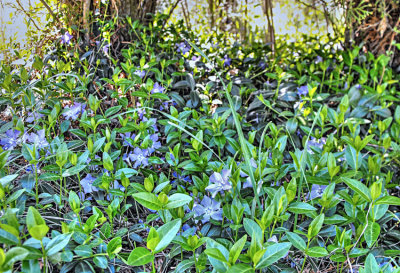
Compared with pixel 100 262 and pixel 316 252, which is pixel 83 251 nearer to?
pixel 100 262

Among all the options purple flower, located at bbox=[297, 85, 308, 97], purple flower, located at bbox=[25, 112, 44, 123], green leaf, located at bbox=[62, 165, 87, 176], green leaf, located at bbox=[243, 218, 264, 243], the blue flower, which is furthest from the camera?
the blue flower

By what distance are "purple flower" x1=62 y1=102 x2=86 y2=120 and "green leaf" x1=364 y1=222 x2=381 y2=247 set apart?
1083mm

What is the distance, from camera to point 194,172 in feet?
4.35

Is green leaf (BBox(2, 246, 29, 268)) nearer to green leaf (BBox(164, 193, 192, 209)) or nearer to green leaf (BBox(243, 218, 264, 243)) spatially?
green leaf (BBox(164, 193, 192, 209))

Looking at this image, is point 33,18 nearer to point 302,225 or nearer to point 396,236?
point 302,225

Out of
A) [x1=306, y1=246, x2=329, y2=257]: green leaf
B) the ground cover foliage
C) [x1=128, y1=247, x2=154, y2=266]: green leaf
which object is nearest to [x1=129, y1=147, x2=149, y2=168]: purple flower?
the ground cover foliage

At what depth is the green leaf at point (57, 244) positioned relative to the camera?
2.56 ft

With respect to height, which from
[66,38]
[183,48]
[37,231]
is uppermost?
[66,38]

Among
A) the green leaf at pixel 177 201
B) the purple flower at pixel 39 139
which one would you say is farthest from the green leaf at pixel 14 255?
the purple flower at pixel 39 139

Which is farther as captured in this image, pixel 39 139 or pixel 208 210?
pixel 39 139

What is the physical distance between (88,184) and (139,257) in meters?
0.48

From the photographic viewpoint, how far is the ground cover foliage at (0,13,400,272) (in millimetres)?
916

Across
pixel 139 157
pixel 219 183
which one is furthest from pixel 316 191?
pixel 139 157

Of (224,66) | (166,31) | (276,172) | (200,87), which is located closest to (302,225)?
(276,172)
